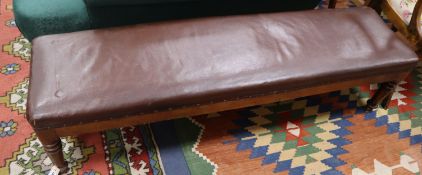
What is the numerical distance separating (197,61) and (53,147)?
23.3 inches

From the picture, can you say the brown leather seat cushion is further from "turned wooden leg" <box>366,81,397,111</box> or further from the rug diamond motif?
the rug diamond motif

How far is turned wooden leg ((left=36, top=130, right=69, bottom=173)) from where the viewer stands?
1118 millimetres

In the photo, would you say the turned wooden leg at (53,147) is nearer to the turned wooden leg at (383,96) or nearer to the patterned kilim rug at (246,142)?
the patterned kilim rug at (246,142)

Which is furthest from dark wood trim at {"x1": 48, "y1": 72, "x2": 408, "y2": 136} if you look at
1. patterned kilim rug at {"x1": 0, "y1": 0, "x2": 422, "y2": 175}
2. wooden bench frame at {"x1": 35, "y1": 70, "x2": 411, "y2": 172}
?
patterned kilim rug at {"x1": 0, "y1": 0, "x2": 422, "y2": 175}

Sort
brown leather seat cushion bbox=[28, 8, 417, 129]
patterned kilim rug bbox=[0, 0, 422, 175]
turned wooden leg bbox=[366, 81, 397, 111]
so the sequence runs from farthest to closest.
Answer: turned wooden leg bbox=[366, 81, 397, 111] → patterned kilim rug bbox=[0, 0, 422, 175] → brown leather seat cushion bbox=[28, 8, 417, 129]

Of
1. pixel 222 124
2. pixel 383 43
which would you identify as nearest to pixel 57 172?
pixel 222 124

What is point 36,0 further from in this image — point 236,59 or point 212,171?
point 212,171

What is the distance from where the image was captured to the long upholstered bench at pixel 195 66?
3.62 ft

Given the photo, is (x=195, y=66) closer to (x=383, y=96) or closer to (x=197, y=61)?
(x=197, y=61)

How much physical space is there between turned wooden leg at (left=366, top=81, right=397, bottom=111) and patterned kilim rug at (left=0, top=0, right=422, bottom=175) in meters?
0.05

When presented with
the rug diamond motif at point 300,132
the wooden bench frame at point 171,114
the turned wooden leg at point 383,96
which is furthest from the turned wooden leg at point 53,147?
the turned wooden leg at point 383,96

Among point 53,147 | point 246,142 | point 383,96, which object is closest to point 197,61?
point 246,142

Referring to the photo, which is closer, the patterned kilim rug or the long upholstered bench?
the long upholstered bench

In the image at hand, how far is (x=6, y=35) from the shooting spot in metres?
1.89
